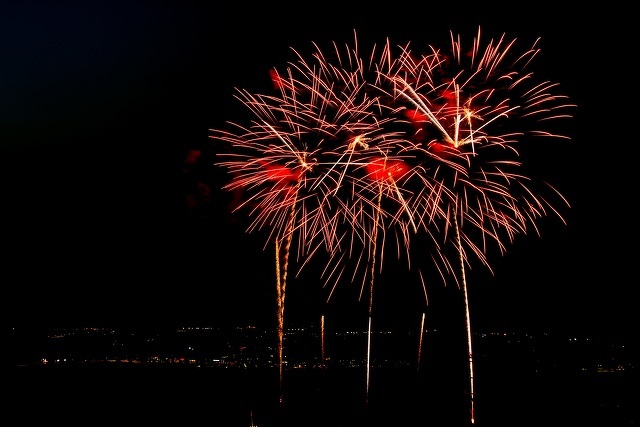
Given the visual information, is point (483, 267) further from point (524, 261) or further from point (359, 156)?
point (359, 156)

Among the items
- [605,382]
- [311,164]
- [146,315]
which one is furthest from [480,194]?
[146,315]

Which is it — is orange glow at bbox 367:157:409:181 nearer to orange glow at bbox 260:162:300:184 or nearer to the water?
orange glow at bbox 260:162:300:184

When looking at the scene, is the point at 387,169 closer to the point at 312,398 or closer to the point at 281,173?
the point at 281,173

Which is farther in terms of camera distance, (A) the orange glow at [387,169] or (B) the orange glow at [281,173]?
(B) the orange glow at [281,173]

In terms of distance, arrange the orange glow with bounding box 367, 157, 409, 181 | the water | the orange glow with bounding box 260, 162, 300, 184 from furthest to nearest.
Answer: the water
the orange glow with bounding box 260, 162, 300, 184
the orange glow with bounding box 367, 157, 409, 181

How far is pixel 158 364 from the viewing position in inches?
984

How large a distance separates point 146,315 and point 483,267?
31.7 meters

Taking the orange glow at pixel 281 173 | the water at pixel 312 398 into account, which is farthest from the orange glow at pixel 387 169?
the water at pixel 312 398

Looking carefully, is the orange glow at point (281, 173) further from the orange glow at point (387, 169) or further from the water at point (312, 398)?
the water at point (312, 398)

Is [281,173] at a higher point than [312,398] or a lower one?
higher

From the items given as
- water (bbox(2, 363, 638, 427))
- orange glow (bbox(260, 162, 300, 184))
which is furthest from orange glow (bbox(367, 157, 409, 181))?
water (bbox(2, 363, 638, 427))

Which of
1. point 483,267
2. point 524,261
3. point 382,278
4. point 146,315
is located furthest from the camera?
point 146,315

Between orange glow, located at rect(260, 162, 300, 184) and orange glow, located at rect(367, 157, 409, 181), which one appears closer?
orange glow, located at rect(367, 157, 409, 181)

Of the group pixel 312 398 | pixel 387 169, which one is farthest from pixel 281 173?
pixel 312 398
